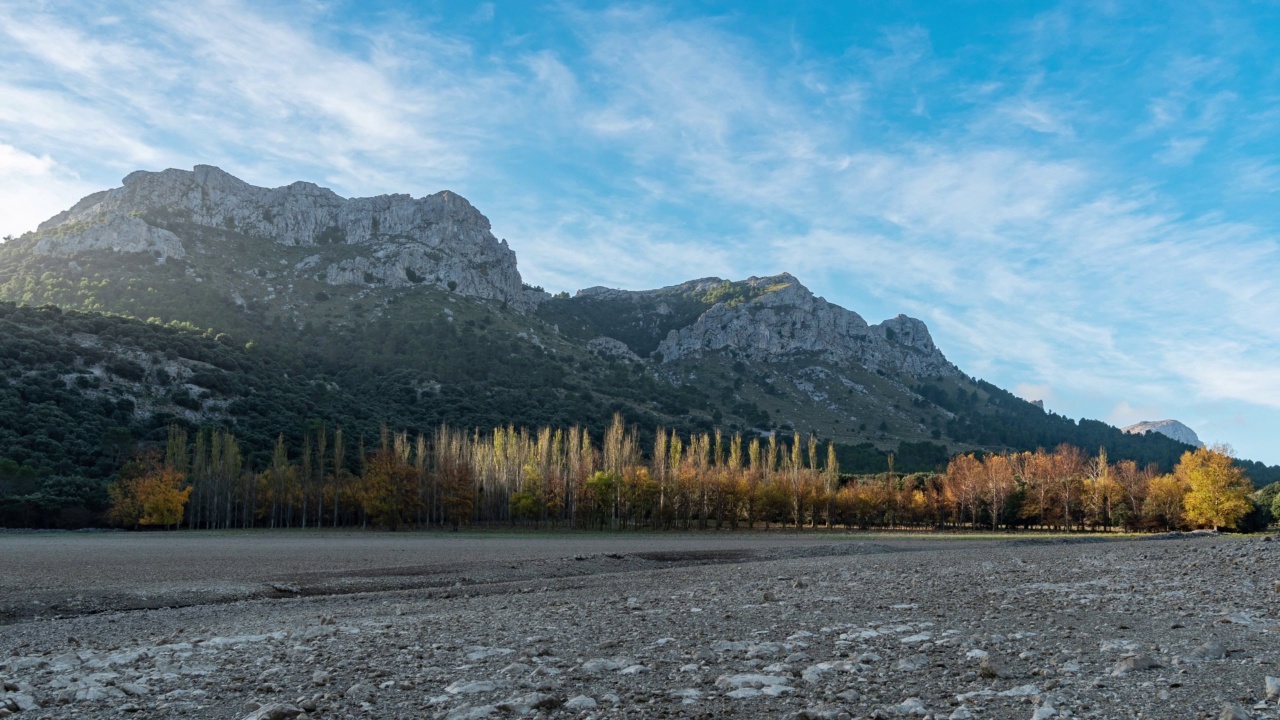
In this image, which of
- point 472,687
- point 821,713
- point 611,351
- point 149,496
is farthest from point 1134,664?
point 611,351

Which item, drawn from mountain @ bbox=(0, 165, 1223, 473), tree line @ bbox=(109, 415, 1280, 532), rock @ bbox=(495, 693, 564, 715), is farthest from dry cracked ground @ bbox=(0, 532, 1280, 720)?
mountain @ bbox=(0, 165, 1223, 473)

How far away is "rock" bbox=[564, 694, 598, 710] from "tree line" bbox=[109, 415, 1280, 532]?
69.6 m

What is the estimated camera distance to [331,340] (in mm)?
141250

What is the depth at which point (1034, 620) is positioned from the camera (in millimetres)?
11289

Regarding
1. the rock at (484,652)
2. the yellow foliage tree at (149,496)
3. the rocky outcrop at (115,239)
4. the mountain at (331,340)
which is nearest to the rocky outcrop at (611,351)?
the mountain at (331,340)

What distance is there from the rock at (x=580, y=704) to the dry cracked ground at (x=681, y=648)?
33 millimetres

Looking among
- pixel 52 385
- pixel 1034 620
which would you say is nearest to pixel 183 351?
pixel 52 385

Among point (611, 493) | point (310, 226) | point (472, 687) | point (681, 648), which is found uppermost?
point (310, 226)

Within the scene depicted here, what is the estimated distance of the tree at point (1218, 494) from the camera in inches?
2537

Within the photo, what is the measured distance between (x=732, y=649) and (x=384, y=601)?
11684 mm

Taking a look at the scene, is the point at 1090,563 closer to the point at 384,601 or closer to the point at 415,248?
the point at 384,601

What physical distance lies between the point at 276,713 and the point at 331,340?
145 metres

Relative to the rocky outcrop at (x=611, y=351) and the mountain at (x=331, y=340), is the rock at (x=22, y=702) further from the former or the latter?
the rocky outcrop at (x=611, y=351)

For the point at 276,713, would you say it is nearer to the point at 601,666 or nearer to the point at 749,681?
the point at 601,666
